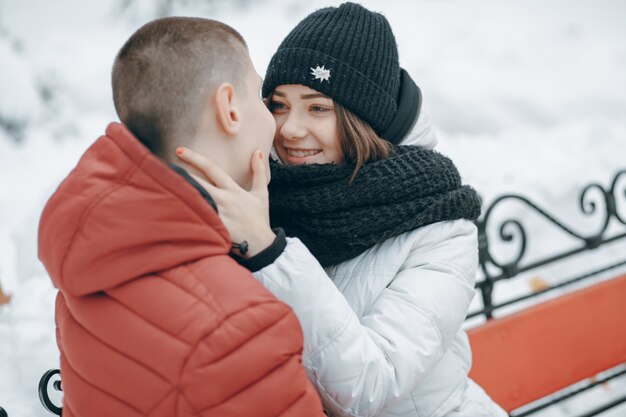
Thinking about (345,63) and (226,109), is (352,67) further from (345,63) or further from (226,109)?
(226,109)

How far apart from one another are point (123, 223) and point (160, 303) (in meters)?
0.13

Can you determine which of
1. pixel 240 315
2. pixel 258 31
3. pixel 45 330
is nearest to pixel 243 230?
pixel 240 315

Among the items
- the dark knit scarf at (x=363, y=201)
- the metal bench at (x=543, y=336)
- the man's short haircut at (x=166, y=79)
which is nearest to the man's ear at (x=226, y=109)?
the man's short haircut at (x=166, y=79)

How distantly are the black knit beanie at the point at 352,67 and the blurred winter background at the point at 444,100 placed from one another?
1080 millimetres

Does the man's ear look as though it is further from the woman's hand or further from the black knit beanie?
the black knit beanie

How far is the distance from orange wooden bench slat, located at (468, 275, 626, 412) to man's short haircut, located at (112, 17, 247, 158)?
5.02 feet

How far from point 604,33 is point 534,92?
105 cm

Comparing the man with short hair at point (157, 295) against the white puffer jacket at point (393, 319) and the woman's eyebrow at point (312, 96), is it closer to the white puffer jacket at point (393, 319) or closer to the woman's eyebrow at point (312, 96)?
the white puffer jacket at point (393, 319)

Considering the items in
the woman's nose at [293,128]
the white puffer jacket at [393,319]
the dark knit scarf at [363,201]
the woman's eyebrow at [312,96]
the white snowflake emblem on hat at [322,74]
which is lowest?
the white puffer jacket at [393,319]

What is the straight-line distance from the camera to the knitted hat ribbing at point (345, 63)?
4.97 ft

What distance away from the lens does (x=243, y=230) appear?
1059 millimetres

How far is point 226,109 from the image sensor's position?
105cm

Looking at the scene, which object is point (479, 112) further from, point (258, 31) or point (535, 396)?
point (535, 396)

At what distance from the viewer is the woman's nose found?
1.49m
